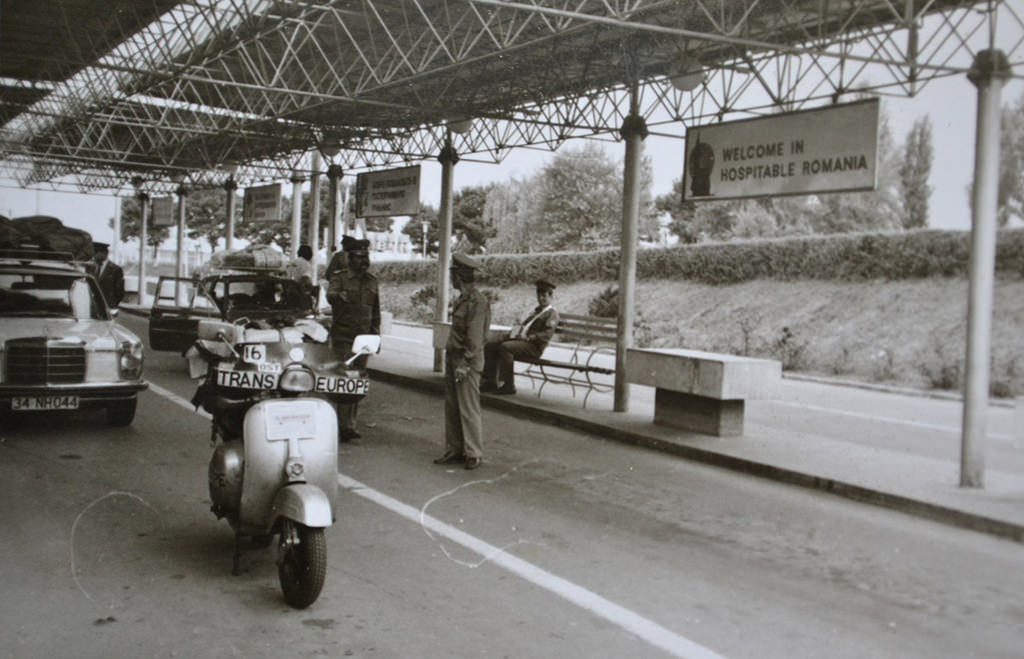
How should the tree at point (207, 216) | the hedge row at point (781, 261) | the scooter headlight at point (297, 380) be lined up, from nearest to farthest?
1. the scooter headlight at point (297, 380)
2. the hedge row at point (781, 261)
3. the tree at point (207, 216)

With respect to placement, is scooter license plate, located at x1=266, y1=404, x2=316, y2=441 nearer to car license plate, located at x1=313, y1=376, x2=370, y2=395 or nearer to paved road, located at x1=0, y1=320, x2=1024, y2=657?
car license plate, located at x1=313, y1=376, x2=370, y2=395

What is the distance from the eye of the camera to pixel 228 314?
48.8 ft

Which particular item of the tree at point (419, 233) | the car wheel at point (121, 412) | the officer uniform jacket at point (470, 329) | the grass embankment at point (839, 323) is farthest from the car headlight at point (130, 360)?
the tree at point (419, 233)

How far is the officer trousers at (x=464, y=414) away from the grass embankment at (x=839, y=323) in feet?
14.2

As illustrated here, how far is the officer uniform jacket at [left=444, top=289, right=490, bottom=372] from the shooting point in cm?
886

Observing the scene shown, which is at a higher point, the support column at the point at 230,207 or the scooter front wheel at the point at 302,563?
the support column at the point at 230,207

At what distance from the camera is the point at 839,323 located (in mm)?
21234

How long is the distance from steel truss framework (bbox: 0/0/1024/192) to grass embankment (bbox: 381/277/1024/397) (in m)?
2.63

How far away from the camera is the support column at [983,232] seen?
25.4 ft

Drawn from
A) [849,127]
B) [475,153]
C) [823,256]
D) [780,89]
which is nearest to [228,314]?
[475,153]

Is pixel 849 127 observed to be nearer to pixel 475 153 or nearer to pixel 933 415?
pixel 933 415

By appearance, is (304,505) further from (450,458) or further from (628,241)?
(628,241)

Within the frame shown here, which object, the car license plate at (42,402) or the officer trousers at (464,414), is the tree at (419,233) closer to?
the car license plate at (42,402)

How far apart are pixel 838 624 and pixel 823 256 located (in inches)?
769
